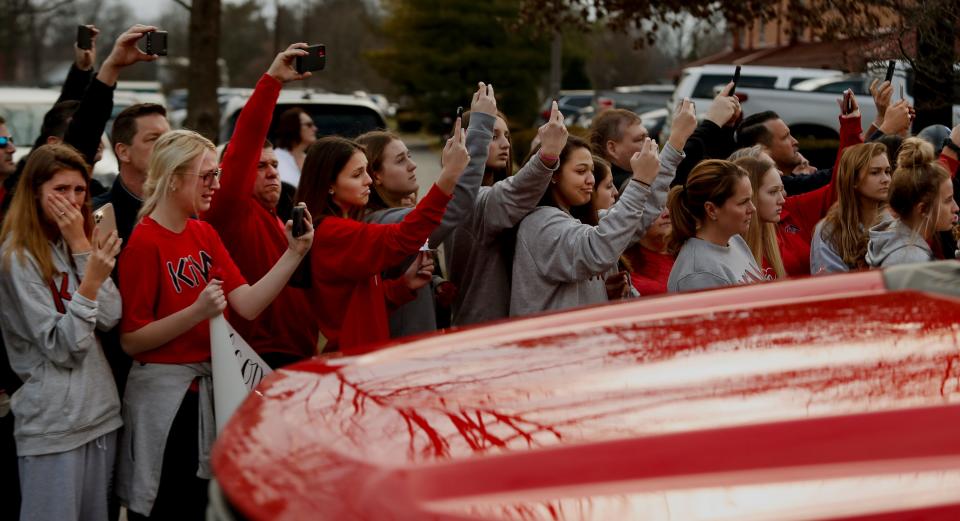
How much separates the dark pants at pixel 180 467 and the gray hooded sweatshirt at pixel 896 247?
2.98 metres

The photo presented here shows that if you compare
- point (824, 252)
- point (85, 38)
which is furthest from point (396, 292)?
point (824, 252)

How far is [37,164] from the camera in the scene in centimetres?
404

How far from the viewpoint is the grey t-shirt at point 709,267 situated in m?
4.79

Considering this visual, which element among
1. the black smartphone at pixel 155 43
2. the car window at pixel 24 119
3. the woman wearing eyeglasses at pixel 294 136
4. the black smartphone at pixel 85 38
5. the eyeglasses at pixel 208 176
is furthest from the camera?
the car window at pixel 24 119

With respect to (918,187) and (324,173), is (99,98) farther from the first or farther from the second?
(918,187)

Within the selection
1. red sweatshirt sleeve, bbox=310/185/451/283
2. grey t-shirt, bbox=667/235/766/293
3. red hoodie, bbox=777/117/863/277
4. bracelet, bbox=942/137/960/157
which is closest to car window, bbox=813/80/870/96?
bracelet, bbox=942/137/960/157

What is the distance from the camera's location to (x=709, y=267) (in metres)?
4.84

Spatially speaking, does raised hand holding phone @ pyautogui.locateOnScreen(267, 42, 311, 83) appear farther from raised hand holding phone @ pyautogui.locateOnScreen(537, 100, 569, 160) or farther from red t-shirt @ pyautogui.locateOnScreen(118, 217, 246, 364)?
raised hand holding phone @ pyautogui.locateOnScreen(537, 100, 569, 160)

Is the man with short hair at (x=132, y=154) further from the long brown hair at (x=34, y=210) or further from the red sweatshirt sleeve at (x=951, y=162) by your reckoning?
the red sweatshirt sleeve at (x=951, y=162)

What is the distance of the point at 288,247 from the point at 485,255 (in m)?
0.99

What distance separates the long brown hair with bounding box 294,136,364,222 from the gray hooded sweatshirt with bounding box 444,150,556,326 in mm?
601

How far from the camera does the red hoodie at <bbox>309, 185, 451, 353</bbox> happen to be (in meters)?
4.37

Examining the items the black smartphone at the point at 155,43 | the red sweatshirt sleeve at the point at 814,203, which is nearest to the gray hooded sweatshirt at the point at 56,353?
the black smartphone at the point at 155,43

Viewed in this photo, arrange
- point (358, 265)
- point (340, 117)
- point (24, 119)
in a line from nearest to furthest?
1. point (358, 265)
2. point (340, 117)
3. point (24, 119)
